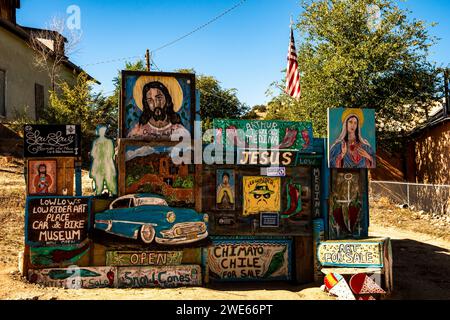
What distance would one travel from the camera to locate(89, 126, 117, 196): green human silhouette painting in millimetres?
9406

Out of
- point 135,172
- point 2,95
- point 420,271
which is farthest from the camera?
point 2,95

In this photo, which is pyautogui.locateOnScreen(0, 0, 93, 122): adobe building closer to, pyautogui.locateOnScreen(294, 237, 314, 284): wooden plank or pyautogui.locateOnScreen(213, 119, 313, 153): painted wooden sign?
pyautogui.locateOnScreen(213, 119, 313, 153): painted wooden sign

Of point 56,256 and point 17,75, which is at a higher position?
point 17,75

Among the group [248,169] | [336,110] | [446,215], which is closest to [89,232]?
[248,169]

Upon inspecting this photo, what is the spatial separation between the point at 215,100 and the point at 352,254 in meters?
41.1

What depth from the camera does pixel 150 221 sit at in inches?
377

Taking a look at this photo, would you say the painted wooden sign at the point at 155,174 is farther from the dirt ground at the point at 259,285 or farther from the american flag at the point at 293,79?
the american flag at the point at 293,79

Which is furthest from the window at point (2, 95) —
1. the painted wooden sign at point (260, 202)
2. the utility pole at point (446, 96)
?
the utility pole at point (446, 96)

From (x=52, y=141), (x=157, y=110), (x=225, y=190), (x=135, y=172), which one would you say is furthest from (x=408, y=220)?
(x=52, y=141)

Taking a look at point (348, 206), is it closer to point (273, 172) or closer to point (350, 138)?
point (350, 138)

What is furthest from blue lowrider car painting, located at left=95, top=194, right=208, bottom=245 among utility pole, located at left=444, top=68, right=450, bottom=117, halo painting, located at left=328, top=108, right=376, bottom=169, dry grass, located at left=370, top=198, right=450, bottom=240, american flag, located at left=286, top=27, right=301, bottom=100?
utility pole, located at left=444, top=68, right=450, bottom=117

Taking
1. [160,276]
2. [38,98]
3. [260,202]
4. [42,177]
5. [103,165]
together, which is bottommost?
[160,276]

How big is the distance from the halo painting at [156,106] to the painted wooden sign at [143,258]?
8.52ft

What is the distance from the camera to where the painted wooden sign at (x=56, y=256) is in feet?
30.1
